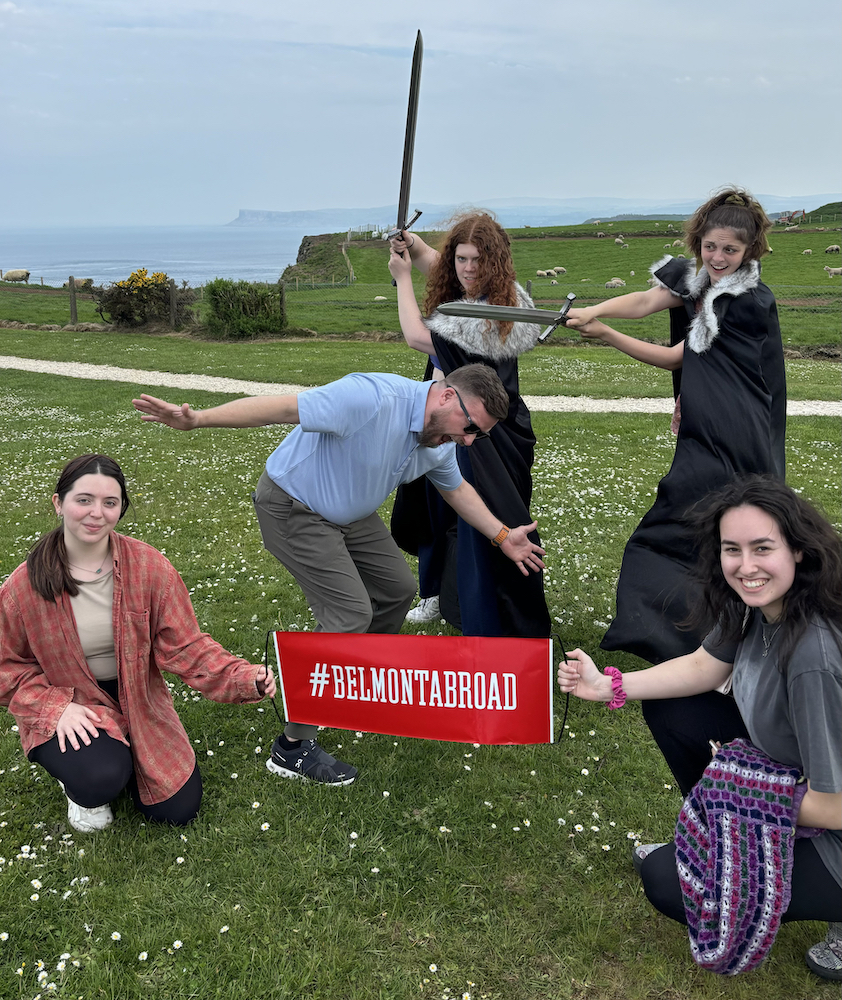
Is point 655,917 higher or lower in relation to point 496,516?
lower

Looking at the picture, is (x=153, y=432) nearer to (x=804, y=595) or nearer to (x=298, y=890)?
(x=298, y=890)

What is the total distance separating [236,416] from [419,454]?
0.95 meters

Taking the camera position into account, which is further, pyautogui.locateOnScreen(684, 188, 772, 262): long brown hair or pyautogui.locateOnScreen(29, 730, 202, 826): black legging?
pyautogui.locateOnScreen(684, 188, 772, 262): long brown hair

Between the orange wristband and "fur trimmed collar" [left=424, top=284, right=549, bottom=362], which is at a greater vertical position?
"fur trimmed collar" [left=424, top=284, right=549, bottom=362]

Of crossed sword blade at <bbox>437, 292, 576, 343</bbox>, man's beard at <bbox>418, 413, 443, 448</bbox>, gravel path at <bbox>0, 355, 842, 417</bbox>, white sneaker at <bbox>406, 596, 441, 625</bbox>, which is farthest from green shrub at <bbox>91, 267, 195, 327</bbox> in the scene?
man's beard at <bbox>418, 413, 443, 448</bbox>

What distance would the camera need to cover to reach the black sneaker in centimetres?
441

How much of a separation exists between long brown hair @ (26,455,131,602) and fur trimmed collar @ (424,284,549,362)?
7.31ft

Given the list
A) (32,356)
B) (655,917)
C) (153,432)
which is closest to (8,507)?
(153,432)

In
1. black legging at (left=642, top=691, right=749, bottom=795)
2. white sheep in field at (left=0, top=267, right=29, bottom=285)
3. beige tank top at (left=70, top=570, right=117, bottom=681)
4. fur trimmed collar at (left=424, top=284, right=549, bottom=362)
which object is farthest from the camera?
white sheep in field at (left=0, top=267, right=29, bottom=285)

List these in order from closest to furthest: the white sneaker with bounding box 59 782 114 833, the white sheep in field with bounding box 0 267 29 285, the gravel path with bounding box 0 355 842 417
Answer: the white sneaker with bounding box 59 782 114 833 < the gravel path with bounding box 0 355 842 417 < the white sheep in field with bounding box 0 267 29 285

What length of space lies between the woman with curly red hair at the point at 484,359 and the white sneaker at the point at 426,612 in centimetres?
92

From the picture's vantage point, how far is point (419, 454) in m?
4.29

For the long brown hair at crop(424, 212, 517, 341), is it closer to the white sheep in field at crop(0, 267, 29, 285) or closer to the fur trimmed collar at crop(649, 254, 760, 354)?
the fur trimmed collar at crop(649, 254, 760, 354)

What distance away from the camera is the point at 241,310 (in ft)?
87.7
